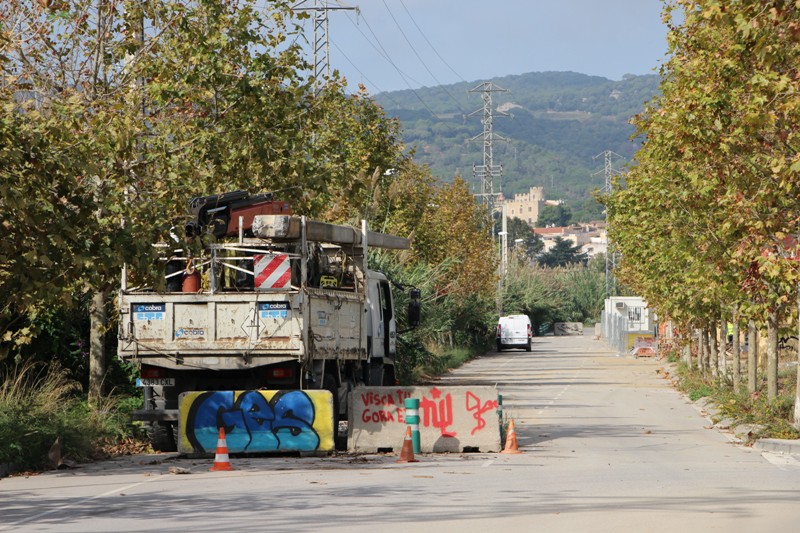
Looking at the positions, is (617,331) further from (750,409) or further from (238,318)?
(238,318)

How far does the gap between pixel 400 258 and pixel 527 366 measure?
1921cm

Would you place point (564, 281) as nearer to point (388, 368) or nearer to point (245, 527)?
point (388, 368)

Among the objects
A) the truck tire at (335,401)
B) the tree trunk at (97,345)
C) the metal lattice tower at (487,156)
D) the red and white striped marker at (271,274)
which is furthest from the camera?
the metal lattice tower at (487,156)

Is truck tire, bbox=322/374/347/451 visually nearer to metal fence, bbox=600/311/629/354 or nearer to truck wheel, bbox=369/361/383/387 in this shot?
truck wheel, bbox=369/361/383/387

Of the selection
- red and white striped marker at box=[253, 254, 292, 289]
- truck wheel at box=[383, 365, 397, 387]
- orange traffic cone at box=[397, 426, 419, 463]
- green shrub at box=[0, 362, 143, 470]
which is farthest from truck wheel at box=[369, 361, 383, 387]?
orange traffic cone at box=[397, 426, 419, 463]

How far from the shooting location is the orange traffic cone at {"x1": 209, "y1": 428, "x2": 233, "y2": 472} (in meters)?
17.0

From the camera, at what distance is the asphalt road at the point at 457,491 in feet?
37.9

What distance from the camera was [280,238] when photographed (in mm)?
19781

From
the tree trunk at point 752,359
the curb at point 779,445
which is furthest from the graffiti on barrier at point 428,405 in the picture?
the tree trunk at point 752,359

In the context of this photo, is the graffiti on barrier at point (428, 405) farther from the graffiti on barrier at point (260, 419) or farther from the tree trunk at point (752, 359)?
the tree trunk at point (752, 359)

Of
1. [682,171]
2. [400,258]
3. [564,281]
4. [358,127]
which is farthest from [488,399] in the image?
[564,281]

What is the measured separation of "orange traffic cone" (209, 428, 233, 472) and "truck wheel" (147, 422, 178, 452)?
106 inches

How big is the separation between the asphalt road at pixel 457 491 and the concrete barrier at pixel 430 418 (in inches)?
17.9

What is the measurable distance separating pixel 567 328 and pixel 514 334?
56377 mm
